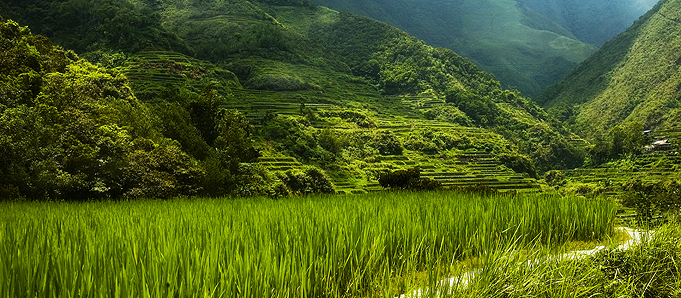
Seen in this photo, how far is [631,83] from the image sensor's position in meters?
122

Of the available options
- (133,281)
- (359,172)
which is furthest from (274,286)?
(359,172)

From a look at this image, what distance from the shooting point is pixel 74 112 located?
18812mm

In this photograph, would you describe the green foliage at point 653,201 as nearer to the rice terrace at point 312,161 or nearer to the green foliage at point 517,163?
the rice terrace at point 312,161

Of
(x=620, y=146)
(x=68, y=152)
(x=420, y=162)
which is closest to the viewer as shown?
(x=68, y=152)

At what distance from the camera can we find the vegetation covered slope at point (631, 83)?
350 ft

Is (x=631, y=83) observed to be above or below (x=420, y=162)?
above

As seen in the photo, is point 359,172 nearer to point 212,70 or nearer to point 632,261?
point 212,70

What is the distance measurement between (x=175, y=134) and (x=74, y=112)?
10879mm

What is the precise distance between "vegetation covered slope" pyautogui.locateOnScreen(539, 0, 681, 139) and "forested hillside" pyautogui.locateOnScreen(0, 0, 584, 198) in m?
14.0

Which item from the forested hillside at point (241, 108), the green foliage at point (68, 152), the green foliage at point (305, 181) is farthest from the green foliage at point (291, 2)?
the green foliage at point (68, 152)

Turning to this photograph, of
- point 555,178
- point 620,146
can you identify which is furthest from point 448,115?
point 620,146

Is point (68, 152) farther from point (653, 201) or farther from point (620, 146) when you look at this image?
point (620, 146)

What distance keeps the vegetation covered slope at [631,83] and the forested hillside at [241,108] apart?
14.0 metres

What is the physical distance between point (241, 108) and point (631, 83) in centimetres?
11024
